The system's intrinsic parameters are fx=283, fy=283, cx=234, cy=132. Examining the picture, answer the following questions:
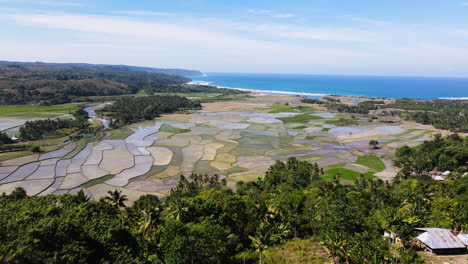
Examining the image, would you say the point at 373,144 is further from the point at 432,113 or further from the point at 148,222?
the point at 432,113

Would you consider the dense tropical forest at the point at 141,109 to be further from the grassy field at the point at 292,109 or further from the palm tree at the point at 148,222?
the palm tree at the point at 148,222

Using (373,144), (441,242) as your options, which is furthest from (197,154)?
(441,242)

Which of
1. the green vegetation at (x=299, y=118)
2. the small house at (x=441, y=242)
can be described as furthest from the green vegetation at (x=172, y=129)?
the small house at (x=441, y=242)

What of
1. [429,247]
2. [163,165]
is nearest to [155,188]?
[163,165]

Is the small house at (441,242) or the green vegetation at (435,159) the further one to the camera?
the green vegetation at (435,159)

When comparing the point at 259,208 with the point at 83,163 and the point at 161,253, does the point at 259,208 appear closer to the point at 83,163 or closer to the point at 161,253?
the point at 161,253
